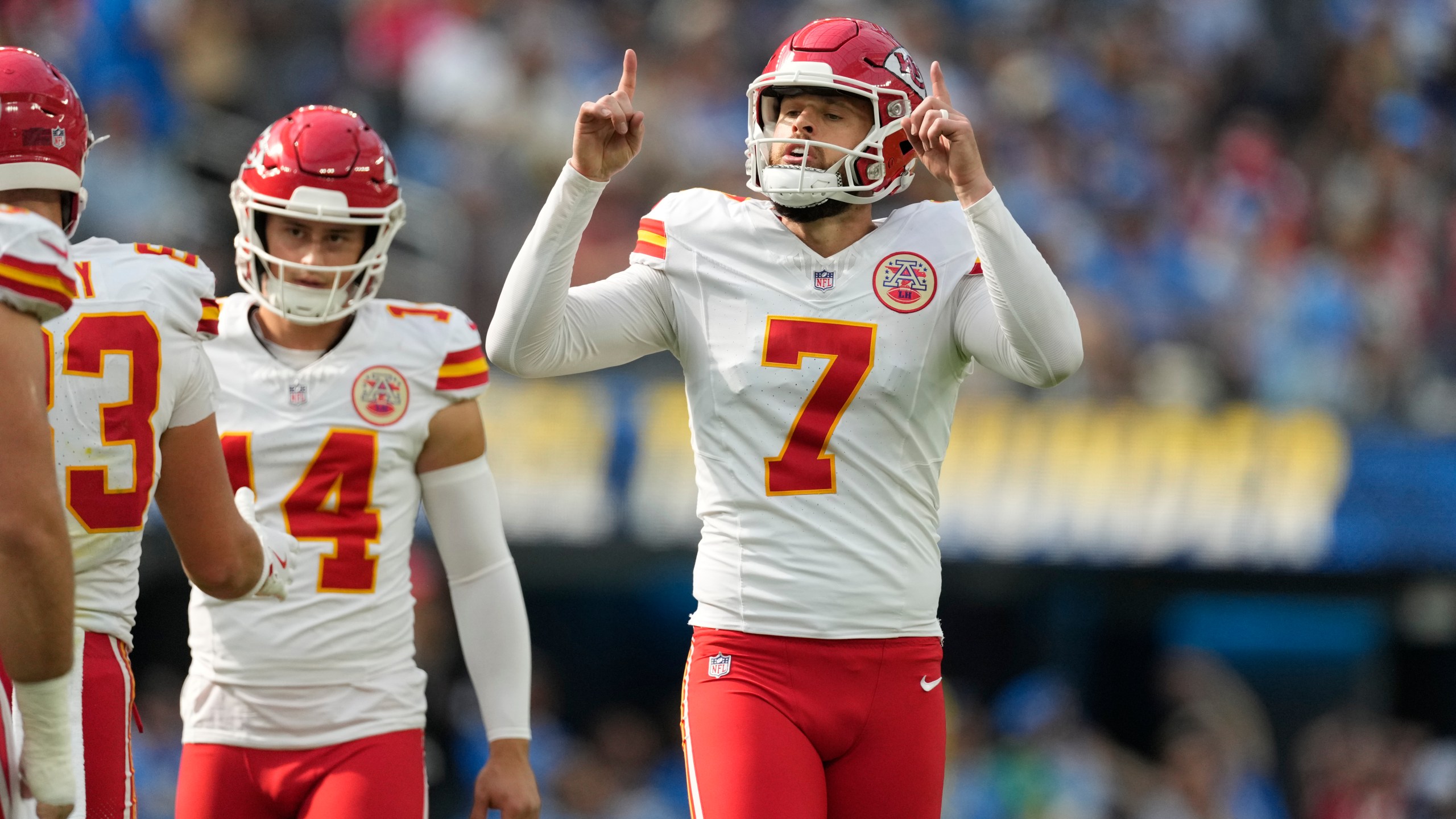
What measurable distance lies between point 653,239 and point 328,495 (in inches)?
37.6

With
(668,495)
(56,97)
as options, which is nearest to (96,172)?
(668,495)

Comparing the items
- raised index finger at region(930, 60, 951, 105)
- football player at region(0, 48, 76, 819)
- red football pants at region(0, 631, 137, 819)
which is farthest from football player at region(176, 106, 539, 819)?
raised index finger at region(930, 60, 951, 105)

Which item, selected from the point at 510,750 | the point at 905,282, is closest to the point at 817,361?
the point at 905,282

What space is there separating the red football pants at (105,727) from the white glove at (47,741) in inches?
23.3

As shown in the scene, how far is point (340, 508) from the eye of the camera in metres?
4.16

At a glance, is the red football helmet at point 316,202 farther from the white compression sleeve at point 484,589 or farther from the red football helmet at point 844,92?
the red football helmet at point 844,92

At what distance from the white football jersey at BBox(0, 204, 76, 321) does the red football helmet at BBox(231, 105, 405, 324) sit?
1.43 meters

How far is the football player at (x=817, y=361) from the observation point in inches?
140

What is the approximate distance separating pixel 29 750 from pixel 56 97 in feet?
4.17

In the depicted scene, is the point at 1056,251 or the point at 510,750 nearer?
the point at 510,750

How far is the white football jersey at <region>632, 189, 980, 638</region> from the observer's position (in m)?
3.66

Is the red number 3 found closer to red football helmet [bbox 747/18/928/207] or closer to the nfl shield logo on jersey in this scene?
the nfl shield logo on jersey

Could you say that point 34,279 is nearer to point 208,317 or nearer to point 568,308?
point 208,317

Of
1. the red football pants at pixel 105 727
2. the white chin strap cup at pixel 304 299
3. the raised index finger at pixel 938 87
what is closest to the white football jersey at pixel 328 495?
the white chin strap cup at pixel 304 299
